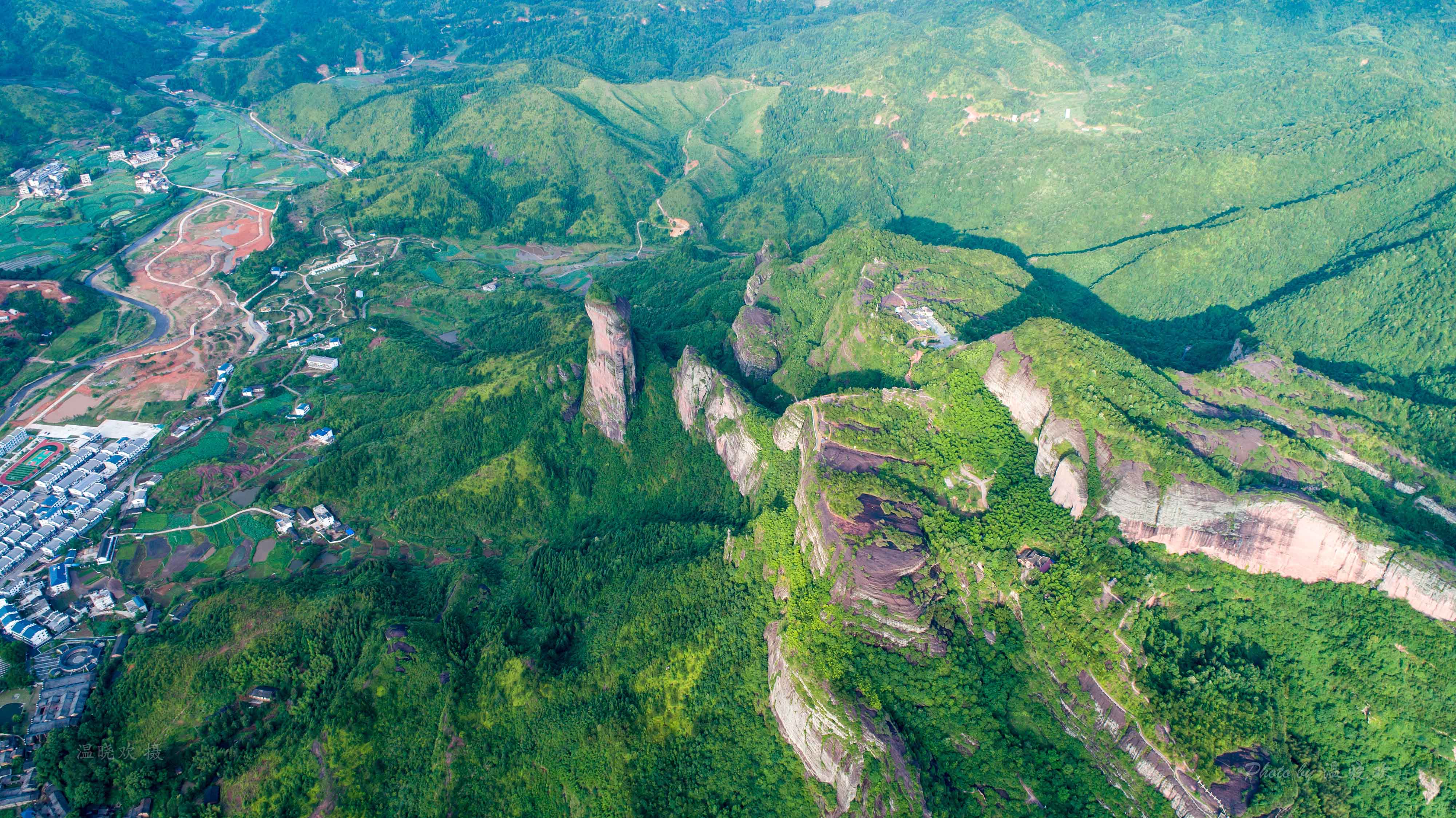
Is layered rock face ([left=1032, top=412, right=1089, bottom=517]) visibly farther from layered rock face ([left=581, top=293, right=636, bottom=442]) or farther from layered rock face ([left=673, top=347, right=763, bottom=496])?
layered rock face ([left=581, top=293, right=636, bottom=442])

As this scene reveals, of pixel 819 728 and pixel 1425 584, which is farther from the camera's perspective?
pixel 819 728

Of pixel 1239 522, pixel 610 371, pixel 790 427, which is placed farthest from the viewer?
pixel 610 371

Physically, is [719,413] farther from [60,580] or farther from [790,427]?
[60,580]

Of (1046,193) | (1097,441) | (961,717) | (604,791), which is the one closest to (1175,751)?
(961,717)

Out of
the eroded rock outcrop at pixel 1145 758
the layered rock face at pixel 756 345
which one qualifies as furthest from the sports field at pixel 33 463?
the eroded rock outcrop at pixel 1145 758

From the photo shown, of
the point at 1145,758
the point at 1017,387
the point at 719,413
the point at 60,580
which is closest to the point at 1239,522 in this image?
the point at 1145,758

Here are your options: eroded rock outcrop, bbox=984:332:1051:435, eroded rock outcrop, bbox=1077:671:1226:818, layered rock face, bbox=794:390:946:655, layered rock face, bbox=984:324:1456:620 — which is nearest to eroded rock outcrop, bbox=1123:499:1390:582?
layered rock face, bbox=984:324:1456:620
